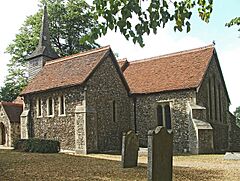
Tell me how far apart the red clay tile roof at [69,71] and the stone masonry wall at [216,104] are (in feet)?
27.2

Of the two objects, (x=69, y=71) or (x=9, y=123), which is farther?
(x=9, y=123)

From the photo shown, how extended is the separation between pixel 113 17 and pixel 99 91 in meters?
22.0

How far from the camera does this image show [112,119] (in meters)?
26.8

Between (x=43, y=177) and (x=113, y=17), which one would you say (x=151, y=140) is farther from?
(x=113, y=17)

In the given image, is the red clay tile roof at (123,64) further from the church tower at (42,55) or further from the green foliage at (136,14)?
the green foliage at (136,14)

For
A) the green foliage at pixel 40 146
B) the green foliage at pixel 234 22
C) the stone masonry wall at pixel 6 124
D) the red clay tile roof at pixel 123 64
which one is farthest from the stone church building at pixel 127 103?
the green foliage at pixel 234 22

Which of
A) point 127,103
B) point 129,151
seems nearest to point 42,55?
point 127,103

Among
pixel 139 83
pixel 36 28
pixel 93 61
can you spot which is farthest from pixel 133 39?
pixel 36 28

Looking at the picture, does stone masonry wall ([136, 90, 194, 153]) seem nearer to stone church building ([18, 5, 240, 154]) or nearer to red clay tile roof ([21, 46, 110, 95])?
stone church building ([18, 5, 240, 154])

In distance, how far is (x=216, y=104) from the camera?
28.8 meters

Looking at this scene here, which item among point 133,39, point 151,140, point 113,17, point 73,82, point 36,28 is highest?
point 36,28

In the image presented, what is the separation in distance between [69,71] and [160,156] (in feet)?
61.4

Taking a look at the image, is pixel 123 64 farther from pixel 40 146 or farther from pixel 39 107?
pixel 40 146

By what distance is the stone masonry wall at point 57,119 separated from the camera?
25.3m
